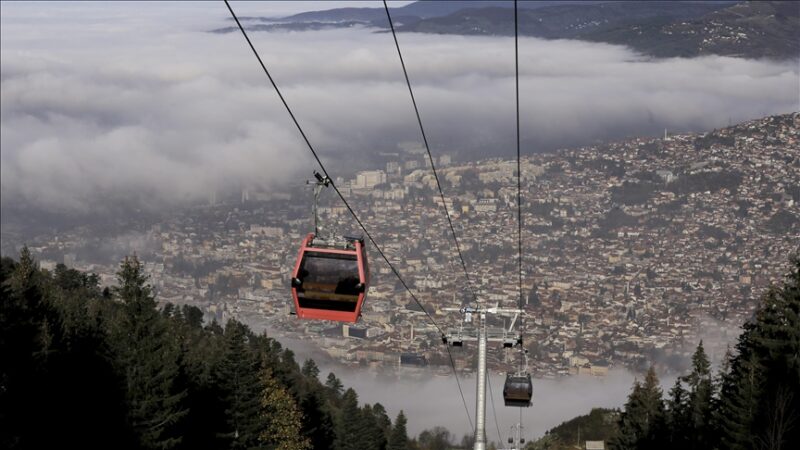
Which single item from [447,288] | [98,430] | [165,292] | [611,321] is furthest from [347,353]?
[98,430]

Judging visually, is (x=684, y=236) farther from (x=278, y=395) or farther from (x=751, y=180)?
(x=278, y=395)

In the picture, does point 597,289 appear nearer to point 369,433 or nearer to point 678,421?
point 369,433

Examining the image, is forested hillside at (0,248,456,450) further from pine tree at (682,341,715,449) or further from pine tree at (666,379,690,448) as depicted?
pine tree at (666,379,690,448)

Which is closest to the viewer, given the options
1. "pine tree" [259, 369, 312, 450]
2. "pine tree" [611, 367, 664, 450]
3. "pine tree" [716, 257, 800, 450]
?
"pine tree" [716, 257, 800, 450]

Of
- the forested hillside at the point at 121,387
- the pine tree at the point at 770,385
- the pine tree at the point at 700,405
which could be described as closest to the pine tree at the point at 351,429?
the forested hillside at the point at 121,387

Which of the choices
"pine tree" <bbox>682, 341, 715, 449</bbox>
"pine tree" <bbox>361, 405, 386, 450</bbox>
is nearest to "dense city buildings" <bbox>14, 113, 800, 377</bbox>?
"pine tree" <bbox>361, 405, 386, 450</bbox>

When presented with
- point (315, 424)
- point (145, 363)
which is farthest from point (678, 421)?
point (145, 363)

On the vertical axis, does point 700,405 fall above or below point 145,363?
below

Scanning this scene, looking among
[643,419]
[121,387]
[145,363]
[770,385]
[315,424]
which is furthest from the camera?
[315,424]
